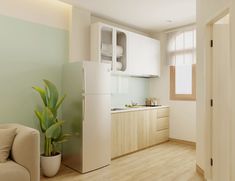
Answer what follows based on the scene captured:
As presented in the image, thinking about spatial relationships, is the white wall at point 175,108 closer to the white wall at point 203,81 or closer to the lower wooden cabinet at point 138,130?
the lower wooden cabinet at point 138,130

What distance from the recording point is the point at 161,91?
17.0 ft

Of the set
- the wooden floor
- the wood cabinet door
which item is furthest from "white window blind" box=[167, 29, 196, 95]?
the wood cabinet door

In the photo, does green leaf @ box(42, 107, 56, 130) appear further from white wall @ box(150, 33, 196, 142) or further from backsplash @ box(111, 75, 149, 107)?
white wall @ box(150, 33, 196, 142)

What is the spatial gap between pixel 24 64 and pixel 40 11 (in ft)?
3.06

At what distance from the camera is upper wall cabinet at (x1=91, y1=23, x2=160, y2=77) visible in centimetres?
374

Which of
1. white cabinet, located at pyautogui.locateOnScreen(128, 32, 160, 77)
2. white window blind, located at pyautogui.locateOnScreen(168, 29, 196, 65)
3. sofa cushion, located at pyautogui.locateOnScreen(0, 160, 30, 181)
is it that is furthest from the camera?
white window blind, located at pyautogui.locateOnScreen(168, 29, 196, 65)

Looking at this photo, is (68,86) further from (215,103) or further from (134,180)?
(215,103)

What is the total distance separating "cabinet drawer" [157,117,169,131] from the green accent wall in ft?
8.06

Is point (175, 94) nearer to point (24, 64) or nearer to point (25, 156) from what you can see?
point (24, 64)

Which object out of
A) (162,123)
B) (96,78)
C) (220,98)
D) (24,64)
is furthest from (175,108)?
(24,64)

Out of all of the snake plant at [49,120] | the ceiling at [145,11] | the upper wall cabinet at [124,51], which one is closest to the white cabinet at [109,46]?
the upper wall cabinet at [124,51]

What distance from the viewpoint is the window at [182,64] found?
15.0 ft

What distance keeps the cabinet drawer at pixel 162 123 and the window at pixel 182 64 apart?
0.56 meters

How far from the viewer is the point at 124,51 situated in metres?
4.15
